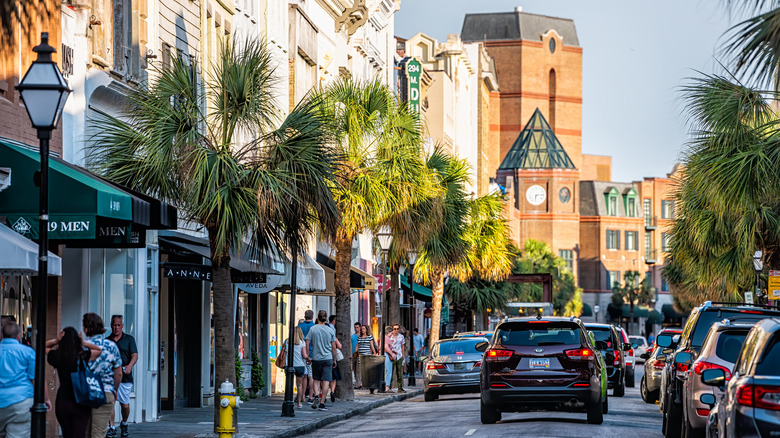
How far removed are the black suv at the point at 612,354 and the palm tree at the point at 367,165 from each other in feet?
18.8

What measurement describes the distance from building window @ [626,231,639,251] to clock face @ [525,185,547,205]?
46.8 ft

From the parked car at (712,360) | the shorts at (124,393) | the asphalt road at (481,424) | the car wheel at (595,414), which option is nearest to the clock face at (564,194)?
the asphalt road at (481,424)

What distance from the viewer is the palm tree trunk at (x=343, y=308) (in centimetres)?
2903

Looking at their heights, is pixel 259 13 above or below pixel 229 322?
above

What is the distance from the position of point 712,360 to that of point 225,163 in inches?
278

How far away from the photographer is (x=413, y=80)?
199 feet

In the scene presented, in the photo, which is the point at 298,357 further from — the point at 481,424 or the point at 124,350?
the point at 124,350

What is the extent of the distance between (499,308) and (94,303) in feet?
155

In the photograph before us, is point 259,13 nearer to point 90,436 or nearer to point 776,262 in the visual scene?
point 776,262

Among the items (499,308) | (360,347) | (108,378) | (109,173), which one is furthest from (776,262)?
(499,308)

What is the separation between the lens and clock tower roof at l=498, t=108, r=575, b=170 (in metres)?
123

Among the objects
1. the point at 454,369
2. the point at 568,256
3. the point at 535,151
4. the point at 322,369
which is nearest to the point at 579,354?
the point at 322,369

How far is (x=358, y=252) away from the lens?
46406 millimetres

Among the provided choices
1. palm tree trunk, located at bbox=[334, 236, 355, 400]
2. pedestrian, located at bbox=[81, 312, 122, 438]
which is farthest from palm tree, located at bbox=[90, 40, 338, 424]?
palm tree trunk, located at bbox=[334, 236, 355, 400]
